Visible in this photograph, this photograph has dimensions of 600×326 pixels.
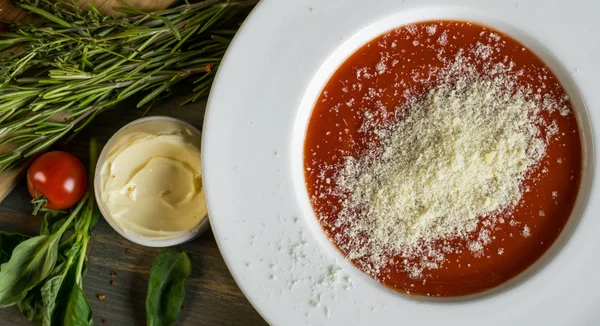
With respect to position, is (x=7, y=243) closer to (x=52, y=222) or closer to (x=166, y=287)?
(x=52, y=222)

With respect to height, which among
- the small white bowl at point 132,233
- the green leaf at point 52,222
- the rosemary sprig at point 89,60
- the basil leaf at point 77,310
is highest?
the rosemary sprig at point 89,60

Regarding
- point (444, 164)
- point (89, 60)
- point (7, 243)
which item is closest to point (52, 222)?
point (7, 243)

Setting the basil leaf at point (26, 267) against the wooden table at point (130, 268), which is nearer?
the basil leaf at point (26, 267)

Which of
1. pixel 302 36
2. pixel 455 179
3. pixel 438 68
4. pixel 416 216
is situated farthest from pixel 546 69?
pixel 302 36

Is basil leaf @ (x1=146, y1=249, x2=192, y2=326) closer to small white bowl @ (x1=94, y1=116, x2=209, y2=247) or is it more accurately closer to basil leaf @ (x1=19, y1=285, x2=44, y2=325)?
small white bowl @ (x1=94, y1=116, x2=209, y2=247)

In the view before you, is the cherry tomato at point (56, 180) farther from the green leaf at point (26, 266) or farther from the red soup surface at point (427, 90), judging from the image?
the red soup surface at point (427, 90)

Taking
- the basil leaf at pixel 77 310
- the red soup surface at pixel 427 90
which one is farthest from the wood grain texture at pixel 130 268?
the red soup surface at pixel 427 90
